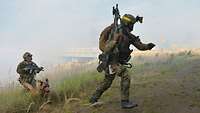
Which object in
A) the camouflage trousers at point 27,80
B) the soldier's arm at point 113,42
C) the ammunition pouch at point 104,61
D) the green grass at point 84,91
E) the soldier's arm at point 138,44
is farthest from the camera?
the camouflage trousers at point 27,80

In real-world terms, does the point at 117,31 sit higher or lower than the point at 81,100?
higher

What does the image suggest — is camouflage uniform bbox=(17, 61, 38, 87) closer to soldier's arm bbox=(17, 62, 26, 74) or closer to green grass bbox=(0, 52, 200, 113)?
soldier's arm bbox=(17, 62, 26, 74)

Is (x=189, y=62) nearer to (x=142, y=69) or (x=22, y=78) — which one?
(x=142, y=69)

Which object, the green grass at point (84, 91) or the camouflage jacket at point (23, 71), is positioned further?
the camouflage jacket at point (23, 71)

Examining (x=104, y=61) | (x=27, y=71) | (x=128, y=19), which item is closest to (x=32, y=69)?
(x=27, y=71)

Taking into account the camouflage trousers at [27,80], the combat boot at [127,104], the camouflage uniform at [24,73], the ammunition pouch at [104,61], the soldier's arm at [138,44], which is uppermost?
the soldier's arm at [138,44]

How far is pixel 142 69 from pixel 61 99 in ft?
17.7

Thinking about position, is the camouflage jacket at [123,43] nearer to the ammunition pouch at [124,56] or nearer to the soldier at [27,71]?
the ammunition pouch at [124,56]

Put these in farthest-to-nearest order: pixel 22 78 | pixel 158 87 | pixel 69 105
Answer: pixel 22 78 → pixel 158 87 → pixel 69 105

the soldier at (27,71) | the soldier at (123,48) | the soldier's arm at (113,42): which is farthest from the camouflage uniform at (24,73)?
the soldier's arm at (113,42)

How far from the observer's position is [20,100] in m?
13.3

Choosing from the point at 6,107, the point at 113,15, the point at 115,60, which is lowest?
the point at 6,107

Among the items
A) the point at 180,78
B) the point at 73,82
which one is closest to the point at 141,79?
the point at 180,78

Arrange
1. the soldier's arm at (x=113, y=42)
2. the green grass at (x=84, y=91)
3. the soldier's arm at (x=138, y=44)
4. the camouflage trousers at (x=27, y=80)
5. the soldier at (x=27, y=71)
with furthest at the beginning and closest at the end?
the soldier at (x=27, y=71)
the camouflage trousers at (x=27, y=80)
the green grass at (x=84, y=91)
the soldier's arm at (x=138, y=44)
the soldier's arm at (x=113, y=42)
